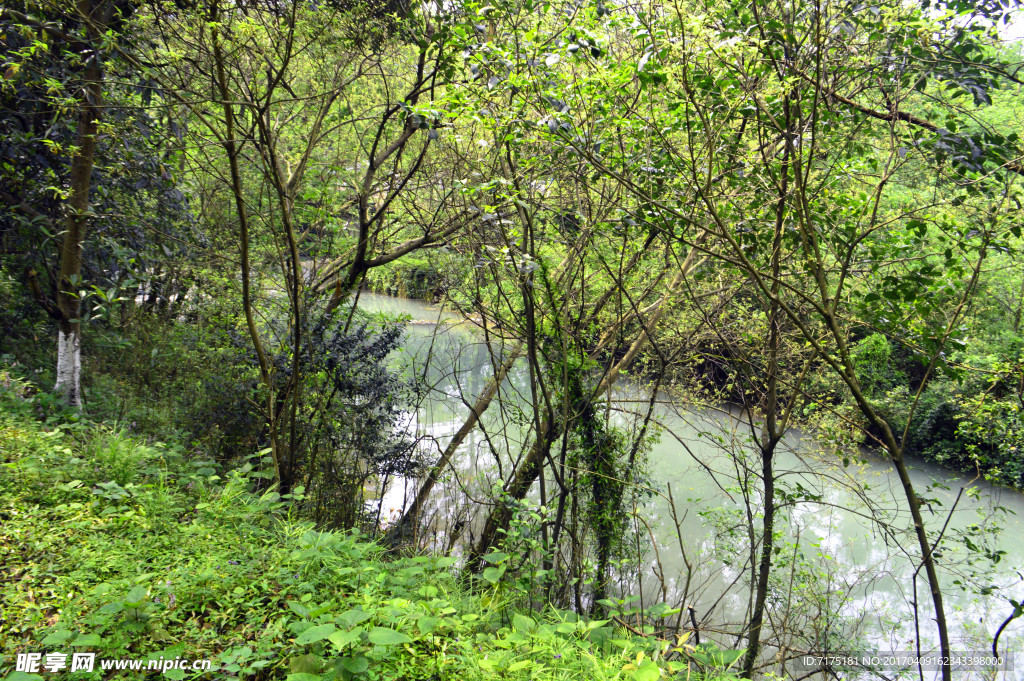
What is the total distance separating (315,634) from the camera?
171 centimetres

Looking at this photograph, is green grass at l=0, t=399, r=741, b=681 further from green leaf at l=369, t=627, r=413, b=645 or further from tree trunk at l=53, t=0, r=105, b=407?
tree trunk at l=53, t=0, r=105, b=407

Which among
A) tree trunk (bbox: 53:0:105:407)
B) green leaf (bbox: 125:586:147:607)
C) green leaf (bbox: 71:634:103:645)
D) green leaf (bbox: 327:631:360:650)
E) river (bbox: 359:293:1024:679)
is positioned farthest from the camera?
river (bbox: 359:293:1024:679)

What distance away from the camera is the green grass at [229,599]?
1.82 metres

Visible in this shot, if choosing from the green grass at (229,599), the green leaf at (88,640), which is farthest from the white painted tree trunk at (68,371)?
the green leaf at (88,640)

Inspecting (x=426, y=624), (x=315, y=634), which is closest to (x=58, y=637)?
(x=315, y=634)

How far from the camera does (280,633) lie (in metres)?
1.98

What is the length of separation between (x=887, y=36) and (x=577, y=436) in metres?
3.22

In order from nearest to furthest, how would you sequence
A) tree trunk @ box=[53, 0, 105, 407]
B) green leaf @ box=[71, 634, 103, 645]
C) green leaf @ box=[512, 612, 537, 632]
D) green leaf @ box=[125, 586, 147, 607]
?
green leaf @ box=[71, 634, 103, 645] → green leaf @ box=[125, 586, 147, 607] → green leaf @ box=[512, 612, 537, 632] → tree trunk @ box=[53, 0, 105, 407]

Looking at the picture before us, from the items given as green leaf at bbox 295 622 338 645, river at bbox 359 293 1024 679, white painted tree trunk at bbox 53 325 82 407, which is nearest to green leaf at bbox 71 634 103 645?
green leaf at bbox 295 622 338 645

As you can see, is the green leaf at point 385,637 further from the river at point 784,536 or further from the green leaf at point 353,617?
the river at point 784,536

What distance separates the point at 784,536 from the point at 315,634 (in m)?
5.44

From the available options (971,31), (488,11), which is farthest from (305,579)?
(971,31)

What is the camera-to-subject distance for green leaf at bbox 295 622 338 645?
1675mm

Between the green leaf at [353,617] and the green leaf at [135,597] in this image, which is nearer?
the green leaf at [353,617]
